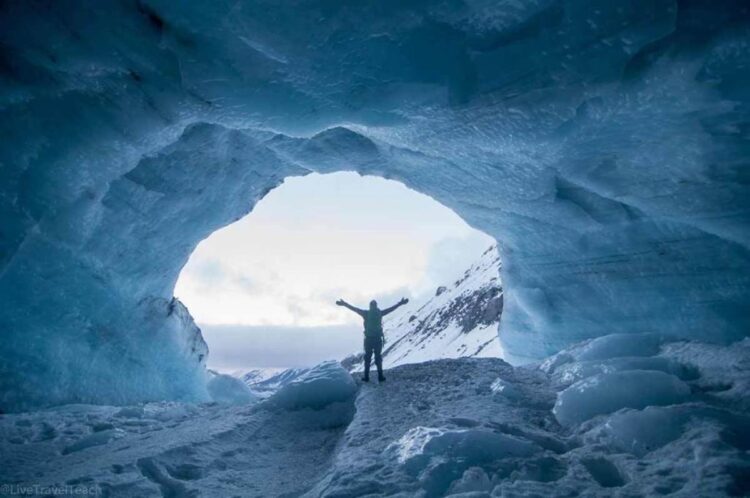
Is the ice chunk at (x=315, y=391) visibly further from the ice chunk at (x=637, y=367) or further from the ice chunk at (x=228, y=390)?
the ice chunk at (x=228, y=390)

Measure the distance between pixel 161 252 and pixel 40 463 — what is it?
6.34 m

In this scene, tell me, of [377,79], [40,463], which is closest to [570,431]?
[377,79]

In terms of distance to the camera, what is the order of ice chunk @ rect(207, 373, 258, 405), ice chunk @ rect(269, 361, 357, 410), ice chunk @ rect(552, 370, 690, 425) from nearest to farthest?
ice chunk @ rect(552, 370, 690, 425) < ice chunk @ rect(269, 361, 357, 410) < ice chunk @ rect(207, 373, 258, 405)

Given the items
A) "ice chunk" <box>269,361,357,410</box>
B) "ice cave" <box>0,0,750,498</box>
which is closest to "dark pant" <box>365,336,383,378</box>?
"ice cave" <box>0,0,750,498</box>

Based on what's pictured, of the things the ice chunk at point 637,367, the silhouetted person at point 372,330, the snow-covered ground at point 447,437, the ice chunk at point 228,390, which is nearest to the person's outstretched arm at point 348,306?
the silhouetted person at point 372,330

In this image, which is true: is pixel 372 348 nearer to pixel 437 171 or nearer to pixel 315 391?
pixel 315 391

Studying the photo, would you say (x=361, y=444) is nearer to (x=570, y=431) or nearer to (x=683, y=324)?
(x=570, y=431)

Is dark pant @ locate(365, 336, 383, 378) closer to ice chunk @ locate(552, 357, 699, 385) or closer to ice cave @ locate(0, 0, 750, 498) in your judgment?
ice cave @ locate(0, 0, 750, 498)

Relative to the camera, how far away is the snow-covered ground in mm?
3865

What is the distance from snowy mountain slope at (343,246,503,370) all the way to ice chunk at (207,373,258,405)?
32.0 m

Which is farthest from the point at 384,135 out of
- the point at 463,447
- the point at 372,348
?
the point at 463,447

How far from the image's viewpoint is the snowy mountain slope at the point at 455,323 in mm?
56938

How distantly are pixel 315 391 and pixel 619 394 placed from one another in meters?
4.06

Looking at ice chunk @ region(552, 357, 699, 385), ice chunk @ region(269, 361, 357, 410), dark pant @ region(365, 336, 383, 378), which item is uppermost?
dark pant @ region(365, 336, 383, 378)
